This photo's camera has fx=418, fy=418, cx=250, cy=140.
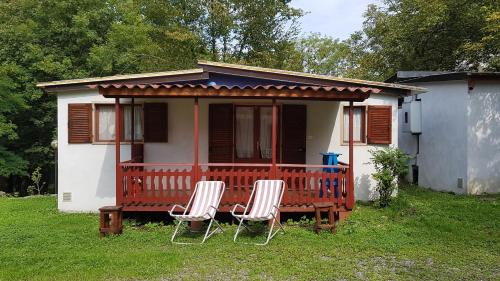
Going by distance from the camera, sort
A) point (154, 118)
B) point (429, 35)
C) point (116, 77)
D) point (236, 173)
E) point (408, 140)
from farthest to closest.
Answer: point (429, 35)
point (408, 140)
point (154, 118)
point (116, 77)
point (236, 173)

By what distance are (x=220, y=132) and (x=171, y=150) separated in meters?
1.20

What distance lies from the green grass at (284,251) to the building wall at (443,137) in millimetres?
2782

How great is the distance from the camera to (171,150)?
31.4 feet

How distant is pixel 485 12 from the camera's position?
57.3ft

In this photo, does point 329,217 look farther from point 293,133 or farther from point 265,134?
point 265,134

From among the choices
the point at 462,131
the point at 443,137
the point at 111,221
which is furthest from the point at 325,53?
the point at 111,221

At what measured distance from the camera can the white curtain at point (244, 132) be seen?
9742 mm

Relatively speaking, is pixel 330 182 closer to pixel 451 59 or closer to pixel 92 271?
pixel 92 271

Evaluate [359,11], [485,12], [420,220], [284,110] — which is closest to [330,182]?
[420,220]

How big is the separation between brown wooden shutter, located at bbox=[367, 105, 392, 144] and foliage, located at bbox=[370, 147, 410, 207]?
0.58m

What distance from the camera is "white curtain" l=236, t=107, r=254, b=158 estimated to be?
9.74 m

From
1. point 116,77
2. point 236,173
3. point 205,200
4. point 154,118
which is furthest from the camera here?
point 154,118

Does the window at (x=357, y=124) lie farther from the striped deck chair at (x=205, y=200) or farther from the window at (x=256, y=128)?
the striped deck chair at (x=205, y=200)

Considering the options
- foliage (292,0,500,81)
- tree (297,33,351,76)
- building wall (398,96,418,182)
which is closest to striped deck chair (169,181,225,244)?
building wall (398,96,418,182)
